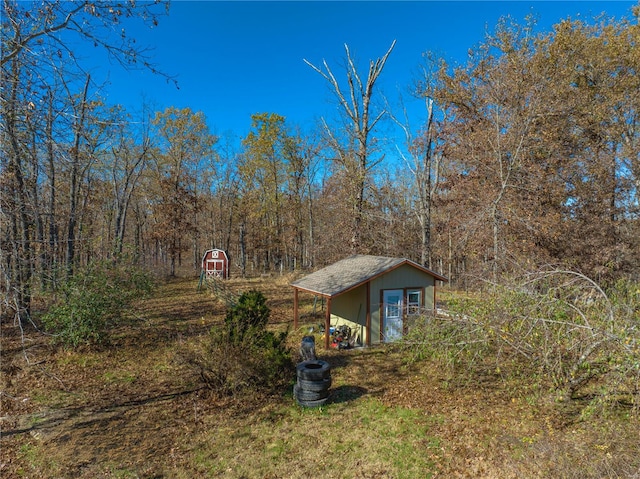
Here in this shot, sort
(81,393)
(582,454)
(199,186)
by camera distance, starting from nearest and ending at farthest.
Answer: (582,454) → (81,393) → (199,186)

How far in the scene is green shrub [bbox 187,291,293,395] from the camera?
25.3 feet

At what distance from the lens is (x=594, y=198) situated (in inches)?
584

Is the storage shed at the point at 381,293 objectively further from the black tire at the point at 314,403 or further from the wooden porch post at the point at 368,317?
the black tire at the point at 314,403

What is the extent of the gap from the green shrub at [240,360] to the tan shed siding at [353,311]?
13.5ft

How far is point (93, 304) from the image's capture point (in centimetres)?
1033

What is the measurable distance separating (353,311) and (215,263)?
16.7 meters

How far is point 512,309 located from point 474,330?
0.72 m

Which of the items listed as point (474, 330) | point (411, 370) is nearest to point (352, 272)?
point (411, 370)

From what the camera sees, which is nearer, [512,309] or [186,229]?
[512,309]

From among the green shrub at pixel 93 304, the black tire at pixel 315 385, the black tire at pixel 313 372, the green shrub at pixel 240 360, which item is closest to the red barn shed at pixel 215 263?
the green shrub at pixel 93 304

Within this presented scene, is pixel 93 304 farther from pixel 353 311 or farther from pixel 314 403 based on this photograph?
pixel 353 311

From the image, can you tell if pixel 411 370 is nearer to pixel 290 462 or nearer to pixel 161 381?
pixel 290 462

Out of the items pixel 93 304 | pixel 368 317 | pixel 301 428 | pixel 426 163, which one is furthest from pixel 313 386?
pixel 426 163

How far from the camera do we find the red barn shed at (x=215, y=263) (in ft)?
85.5
